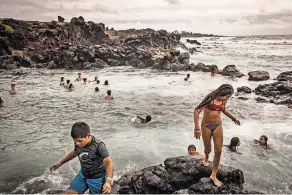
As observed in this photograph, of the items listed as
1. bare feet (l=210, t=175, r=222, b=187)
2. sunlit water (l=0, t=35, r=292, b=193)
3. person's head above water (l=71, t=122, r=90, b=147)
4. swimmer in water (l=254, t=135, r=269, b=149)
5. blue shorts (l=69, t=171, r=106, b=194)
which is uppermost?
person's head above water (l=71, t=122, r=90, b=147)

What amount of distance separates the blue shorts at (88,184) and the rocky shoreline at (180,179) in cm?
156

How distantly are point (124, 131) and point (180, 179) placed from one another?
20.1 feet

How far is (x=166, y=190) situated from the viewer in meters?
5.98

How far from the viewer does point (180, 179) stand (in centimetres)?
620

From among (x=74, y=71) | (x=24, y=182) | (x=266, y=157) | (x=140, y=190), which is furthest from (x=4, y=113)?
(x=74, y=71)

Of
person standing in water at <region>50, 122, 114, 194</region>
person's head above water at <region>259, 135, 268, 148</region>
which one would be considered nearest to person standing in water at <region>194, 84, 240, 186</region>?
person standing in water at <region>50, 122, 114, 194</region>

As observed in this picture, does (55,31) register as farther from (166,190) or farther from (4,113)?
(166,190)

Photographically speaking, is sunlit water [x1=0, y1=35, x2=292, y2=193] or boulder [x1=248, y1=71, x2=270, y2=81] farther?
boulder [x1=248, y1=71, x2=270, y2=81]

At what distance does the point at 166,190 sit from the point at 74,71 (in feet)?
92.6

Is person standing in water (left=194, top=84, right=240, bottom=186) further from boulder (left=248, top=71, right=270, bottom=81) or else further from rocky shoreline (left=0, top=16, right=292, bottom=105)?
boulder (left=248, top=71, right=270, bottom=81)

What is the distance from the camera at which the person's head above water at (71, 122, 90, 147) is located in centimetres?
407

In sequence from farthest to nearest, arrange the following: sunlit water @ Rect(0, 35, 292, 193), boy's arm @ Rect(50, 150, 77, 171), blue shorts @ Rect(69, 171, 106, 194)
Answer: sunlit water @ Rect(0, 35, 292, 193) < boy's arm @ Rect(50, 150, 77, 171) < blue shorts @ Rect(69, 171, 106, 194)

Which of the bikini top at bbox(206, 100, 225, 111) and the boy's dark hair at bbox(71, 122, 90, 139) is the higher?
the bikini top at bbox(206, 100, 225, 111)

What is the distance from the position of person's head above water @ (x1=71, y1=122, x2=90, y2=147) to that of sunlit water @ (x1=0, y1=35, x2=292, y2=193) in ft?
11.6
